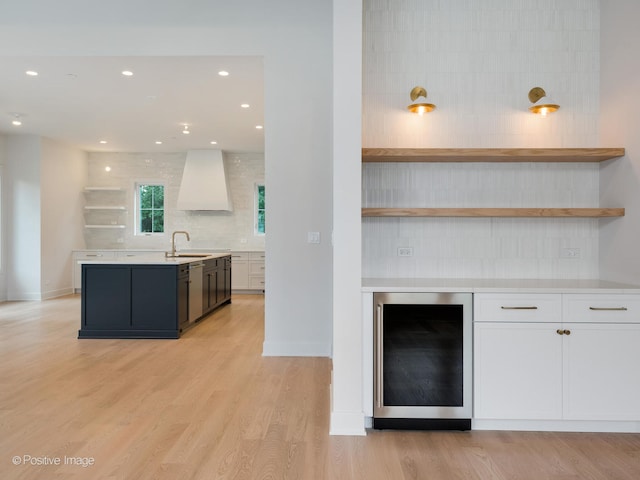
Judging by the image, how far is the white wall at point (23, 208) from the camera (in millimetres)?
7668

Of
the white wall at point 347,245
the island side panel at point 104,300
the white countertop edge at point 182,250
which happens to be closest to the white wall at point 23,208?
the white countertop edge at point 182,250

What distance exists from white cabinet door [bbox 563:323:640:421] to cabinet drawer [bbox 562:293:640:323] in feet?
0.13

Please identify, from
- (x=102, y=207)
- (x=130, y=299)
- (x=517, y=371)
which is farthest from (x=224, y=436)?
(x=102, y=207)

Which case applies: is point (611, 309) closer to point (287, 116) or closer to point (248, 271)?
point (287, 116)

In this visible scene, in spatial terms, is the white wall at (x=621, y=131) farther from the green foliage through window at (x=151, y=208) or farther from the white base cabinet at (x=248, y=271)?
the green foliage through window at (x=151, y=208)

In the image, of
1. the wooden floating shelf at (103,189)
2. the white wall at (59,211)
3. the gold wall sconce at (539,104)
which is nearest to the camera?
the gold wall sconce at (539,104)

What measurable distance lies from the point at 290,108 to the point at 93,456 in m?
3.27

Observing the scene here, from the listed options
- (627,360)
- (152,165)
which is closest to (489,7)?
(627,360)

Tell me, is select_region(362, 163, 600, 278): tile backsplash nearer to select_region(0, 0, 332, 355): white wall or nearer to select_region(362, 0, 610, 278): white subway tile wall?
select_region(362, 0, 610, 278): white subway tile wall

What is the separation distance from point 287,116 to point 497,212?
2.33m

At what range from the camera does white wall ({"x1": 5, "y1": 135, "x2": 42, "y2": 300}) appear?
7668 mm

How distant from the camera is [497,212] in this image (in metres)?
2.76

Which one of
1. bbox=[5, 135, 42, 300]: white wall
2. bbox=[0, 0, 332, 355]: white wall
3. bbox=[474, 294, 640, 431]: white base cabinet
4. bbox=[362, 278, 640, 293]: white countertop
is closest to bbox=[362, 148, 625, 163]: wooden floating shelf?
bbox=[362, 278, 640, 293]: white countertop

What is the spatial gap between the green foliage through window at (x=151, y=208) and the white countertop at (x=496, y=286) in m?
7.52
